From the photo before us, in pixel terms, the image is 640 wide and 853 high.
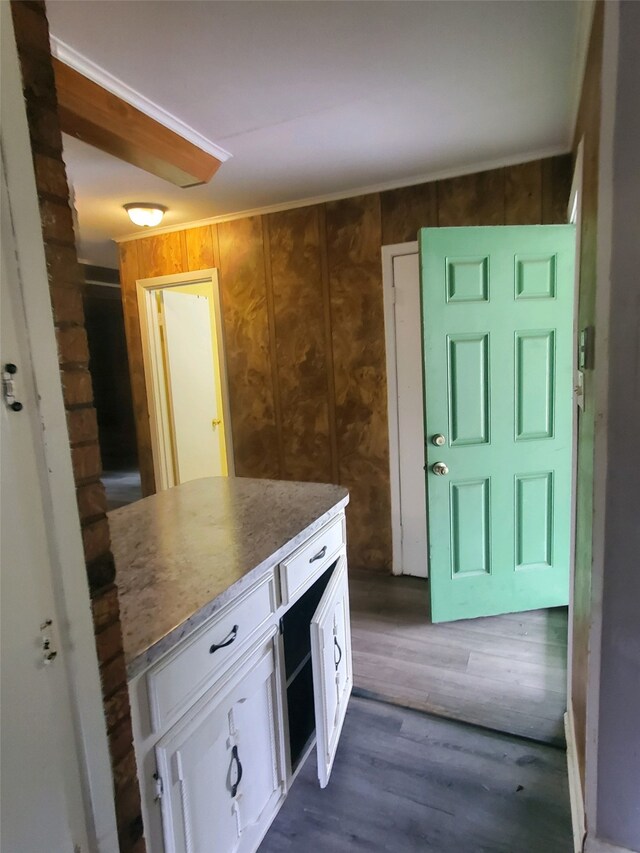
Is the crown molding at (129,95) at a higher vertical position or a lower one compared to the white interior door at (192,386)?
higher

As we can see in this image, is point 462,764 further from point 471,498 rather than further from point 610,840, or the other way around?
point 471,498

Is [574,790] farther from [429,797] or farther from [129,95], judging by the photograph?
[129,95]

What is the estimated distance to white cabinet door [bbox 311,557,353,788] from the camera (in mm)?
1439

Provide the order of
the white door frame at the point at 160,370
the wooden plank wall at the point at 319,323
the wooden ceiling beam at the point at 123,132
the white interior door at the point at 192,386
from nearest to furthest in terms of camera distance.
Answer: the wooden ceiling beam at the point at 123,132, the wooden plank wall at the point at 319,323, the white door frame at the point at 160,370, the white interior door at the point at 192,386

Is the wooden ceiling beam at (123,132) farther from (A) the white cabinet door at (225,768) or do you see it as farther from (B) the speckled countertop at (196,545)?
(A) the white cabinet door at (225,768)

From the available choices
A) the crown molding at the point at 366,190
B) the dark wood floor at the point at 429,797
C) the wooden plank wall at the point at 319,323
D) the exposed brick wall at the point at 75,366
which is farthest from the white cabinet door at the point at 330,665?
the crown molding at the point at 366,190

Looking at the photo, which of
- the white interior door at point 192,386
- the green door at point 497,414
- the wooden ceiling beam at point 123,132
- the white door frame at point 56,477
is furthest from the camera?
the white interior door at point 192,386

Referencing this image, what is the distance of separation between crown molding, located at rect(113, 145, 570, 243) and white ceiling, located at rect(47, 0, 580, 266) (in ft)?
0.07

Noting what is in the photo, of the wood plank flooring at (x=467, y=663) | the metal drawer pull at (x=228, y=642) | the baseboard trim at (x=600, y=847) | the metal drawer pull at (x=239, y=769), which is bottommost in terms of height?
the wood plank flooring at (x=467, y=663)

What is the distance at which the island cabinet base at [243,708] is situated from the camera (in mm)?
985

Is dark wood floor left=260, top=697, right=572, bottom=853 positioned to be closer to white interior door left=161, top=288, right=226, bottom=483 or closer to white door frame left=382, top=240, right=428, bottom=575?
white door frame left=382, top=240, right=428, bottom=575

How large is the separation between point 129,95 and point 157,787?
2050mm

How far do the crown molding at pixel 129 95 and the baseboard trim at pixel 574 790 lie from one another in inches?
103

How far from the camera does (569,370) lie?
239 cm
